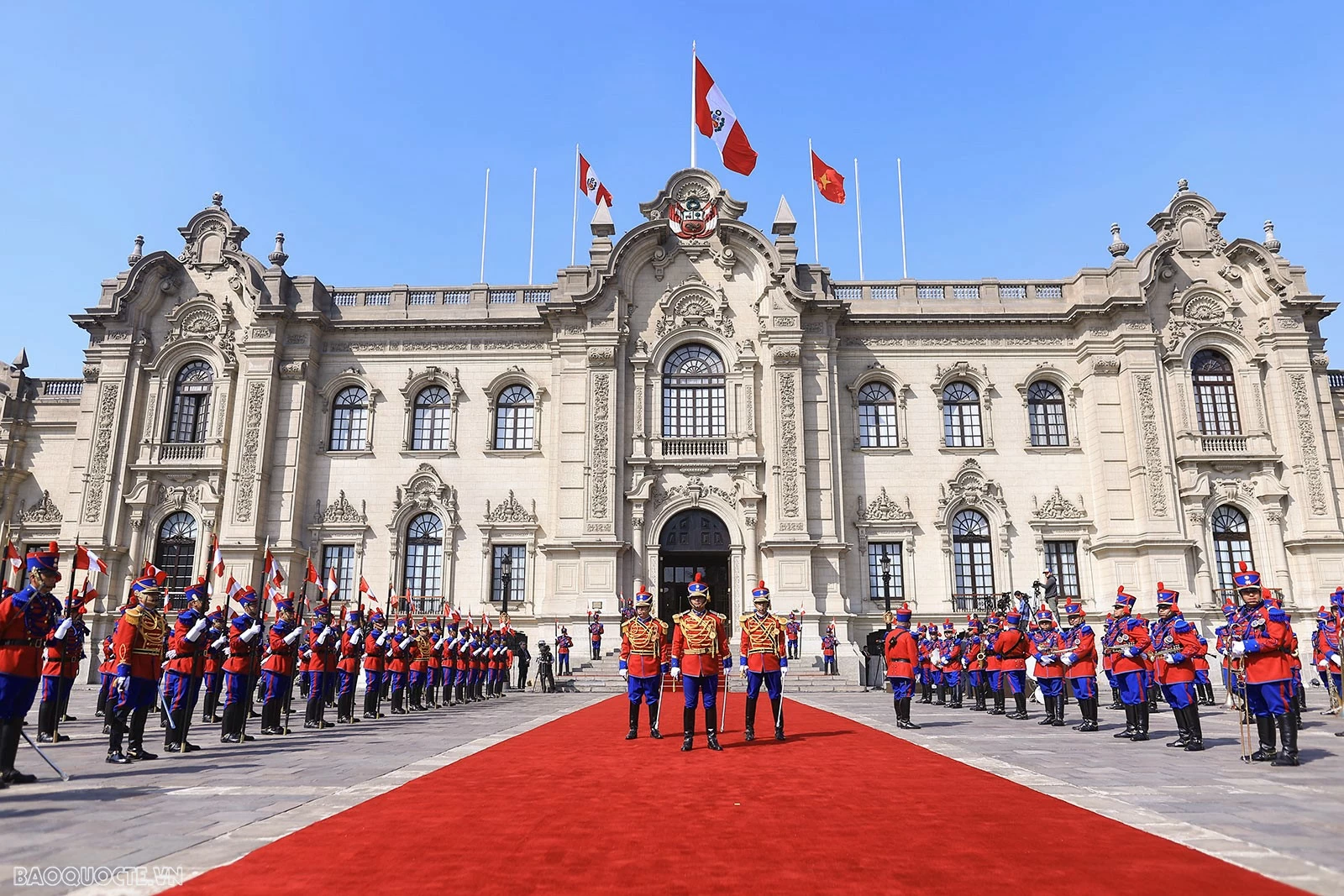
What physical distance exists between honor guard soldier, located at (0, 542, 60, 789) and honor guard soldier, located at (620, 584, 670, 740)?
6.55 metres

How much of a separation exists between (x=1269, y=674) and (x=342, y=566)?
26.5 meters

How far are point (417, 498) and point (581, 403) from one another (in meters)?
6.61

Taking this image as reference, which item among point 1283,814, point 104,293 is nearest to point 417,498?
point 104,293

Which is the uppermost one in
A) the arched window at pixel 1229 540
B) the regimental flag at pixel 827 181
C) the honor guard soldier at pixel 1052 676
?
the regimental flag at pixel 827 181

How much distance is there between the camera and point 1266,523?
1068 inches

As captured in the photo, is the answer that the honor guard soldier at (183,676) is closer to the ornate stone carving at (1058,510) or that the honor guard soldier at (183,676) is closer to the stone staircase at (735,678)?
the stone staircase at (735,678)

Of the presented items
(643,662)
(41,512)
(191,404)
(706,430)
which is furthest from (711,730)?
(41,512)

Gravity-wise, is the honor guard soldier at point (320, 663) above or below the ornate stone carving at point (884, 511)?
below

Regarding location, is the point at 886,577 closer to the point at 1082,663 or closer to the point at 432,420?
the point at 1082,663

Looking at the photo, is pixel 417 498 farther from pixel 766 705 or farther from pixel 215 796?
pixel 215 796

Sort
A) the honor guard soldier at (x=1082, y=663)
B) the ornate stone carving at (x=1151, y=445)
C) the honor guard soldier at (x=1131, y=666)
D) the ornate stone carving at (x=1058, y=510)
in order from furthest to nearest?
the ornate stone carving at (x=1058, y=510)
the ornate stone carving at (x=1151, y=445)
the honor guard soldier at (x=1082, y=663)
the honor guard soldier at (x=1131, y=666)

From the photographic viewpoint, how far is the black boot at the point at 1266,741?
980 cm

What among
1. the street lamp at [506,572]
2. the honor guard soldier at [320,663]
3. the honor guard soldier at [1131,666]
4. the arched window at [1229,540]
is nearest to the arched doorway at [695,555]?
the street lamp at [506,572]

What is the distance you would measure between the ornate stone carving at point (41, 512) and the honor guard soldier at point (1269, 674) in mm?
34574
